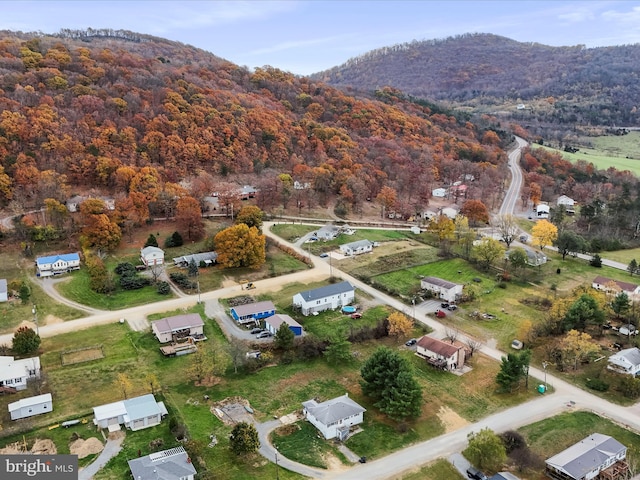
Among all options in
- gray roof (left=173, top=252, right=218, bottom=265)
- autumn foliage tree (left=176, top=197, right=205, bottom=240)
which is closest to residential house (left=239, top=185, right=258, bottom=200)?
autumn foliage tree (left=176, top=197, right=205, bottom=240)

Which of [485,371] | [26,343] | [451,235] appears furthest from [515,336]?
[26,343]

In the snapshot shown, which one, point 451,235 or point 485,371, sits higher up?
Result: point 451,235

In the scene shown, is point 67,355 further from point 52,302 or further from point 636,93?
point 636,93

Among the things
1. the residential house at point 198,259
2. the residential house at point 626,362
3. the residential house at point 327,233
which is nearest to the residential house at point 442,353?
the residential house at point 626,362

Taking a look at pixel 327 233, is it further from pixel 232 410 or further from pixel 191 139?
pixel 232 410

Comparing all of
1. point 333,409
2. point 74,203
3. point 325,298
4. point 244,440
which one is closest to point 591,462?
point 333,409

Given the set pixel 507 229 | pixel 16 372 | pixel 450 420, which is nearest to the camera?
pixel 450 420
